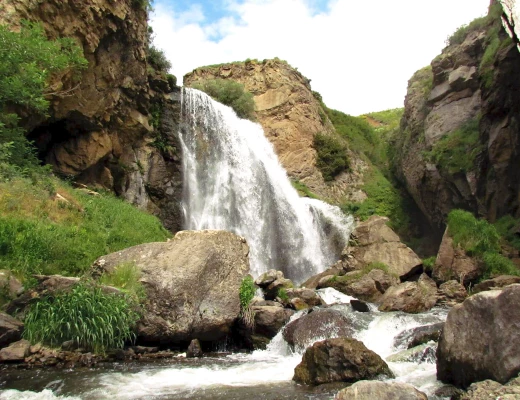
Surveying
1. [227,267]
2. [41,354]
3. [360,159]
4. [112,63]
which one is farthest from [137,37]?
[360,159]

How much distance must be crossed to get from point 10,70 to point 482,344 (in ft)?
41.6

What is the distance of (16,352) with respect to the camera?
8.12 m

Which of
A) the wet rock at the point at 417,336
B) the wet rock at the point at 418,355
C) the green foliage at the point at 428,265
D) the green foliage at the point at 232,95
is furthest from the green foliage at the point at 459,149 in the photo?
the wet rock at the point at 418,355

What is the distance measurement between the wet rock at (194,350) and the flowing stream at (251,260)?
10.4 inches

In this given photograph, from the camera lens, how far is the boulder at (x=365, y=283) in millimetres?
16406

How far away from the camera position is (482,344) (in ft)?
20.3

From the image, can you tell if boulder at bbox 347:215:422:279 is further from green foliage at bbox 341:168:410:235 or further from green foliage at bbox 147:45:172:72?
green foliage at bbox 147:45:172:72

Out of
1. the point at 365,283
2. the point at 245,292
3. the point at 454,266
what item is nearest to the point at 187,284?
the point at 245,292

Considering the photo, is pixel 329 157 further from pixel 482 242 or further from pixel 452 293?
pixel 452 293

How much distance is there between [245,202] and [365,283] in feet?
29.6

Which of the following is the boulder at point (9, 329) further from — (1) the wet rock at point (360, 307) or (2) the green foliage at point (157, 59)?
(2) the green foliage at point (157, 59)

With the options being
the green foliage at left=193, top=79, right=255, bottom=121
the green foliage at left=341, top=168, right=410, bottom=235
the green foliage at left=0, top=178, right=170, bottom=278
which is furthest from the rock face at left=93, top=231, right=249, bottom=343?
the green foliage at left=193, top=79, right=255, bottom=121

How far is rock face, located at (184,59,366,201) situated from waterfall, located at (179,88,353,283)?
8260 millimetres

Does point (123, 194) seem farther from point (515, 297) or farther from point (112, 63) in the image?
point (515, 297)
